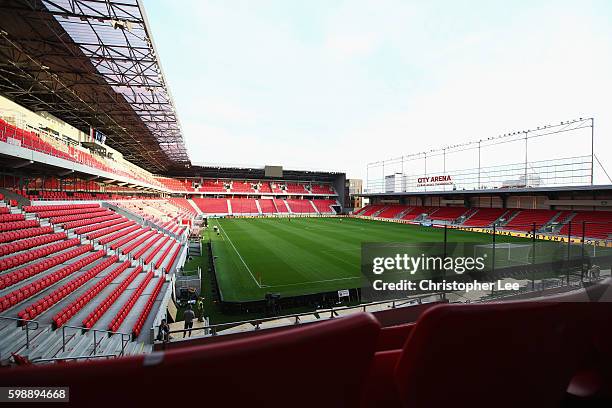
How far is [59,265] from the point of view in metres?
10.3

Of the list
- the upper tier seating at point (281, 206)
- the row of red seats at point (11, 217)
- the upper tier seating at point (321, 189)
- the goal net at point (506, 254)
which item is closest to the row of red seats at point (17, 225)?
the row of red seats at point (11, 217)

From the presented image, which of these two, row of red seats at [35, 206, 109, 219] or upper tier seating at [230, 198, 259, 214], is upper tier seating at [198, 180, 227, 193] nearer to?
upper tier seating at [230, 198, 259, 214]

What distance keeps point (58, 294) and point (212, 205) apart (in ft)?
169

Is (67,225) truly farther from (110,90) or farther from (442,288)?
(442,288)

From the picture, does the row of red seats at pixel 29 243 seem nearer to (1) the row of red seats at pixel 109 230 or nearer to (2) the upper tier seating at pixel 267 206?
(1) the row of red seats at pixel 109 230

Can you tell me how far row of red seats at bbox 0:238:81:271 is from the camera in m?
8.26

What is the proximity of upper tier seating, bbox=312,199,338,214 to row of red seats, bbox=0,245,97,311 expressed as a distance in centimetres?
5506

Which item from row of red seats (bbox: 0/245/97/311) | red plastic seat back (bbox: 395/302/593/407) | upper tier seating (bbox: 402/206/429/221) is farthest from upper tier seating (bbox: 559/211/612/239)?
row of red seats (bbox: 0/245/97/311)

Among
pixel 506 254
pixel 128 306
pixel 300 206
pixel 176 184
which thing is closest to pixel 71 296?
pixel 128 306

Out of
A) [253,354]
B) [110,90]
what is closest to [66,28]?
[110,90]

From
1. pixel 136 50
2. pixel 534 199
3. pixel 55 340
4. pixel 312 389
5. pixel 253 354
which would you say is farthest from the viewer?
pixel 534 199

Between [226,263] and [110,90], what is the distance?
1243 cm

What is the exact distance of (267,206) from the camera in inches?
2424

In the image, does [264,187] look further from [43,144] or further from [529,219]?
[43,144]
